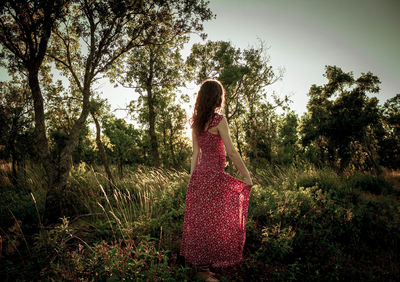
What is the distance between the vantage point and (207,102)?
2.44 metres

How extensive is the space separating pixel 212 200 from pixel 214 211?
0.14m

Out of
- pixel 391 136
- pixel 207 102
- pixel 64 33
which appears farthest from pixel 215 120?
pixel 391 136

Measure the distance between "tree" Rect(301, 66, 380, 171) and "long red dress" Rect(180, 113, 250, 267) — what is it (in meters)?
9.32

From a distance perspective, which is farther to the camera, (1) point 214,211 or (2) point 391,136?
(2) point 391,136

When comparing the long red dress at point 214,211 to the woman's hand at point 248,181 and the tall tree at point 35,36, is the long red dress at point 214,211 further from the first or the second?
the tall tree at point 35,36

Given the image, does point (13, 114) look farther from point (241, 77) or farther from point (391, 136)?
point (391, 136)

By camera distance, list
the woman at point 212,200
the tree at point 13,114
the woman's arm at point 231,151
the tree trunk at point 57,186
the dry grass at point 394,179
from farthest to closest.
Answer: the tree at point 13,114 < the dry grass at point 394,179 < the tree trunk at point 57,186 < the woman at point 212,200 < the woman's arm at point 231,151

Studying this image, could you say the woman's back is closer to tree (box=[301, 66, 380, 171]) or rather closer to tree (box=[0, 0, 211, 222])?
tree (box=[0, 0, 211, 222])

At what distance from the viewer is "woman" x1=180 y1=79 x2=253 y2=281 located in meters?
2.46

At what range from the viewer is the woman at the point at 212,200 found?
2461 mm

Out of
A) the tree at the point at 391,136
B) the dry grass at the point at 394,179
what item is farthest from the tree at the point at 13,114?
the tree at the point at 391,136

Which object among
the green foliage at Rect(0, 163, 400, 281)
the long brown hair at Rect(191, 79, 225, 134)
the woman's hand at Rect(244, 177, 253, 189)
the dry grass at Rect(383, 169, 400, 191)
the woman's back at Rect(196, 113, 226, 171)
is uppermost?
the long brown hair at Rect(191, 79, 225, 134)

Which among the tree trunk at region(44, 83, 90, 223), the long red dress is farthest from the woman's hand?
the tree trunk at region(44, 83, 90, 223)

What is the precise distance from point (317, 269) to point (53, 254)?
3463 millimetres
